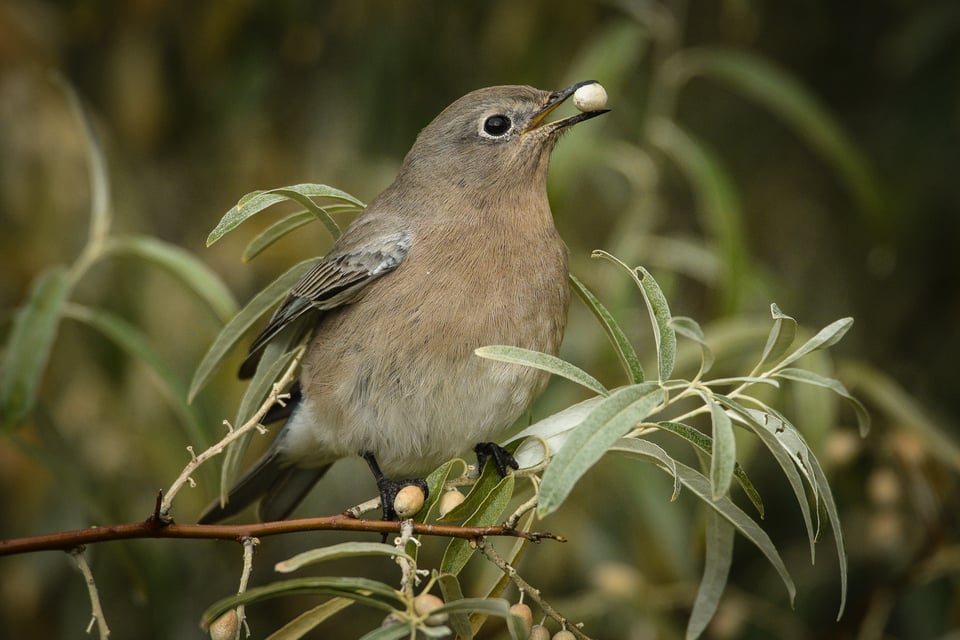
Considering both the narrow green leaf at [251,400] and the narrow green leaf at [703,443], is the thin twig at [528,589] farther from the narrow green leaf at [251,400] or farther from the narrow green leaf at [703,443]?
the narrow green leaf at [251,400]

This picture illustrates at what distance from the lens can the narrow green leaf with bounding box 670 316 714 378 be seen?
1568mm

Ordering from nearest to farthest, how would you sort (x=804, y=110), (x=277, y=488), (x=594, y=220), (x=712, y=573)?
(x=712, y=573), (x=277, y=488), (x=804, y=110), (x=594, y=220)

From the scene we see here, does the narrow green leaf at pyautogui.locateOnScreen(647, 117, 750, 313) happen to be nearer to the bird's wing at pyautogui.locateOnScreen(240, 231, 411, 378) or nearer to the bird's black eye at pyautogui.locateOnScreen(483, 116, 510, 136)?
the bird's black eye at pyautogui.locateOnScreen(483, 116, 510, 136)

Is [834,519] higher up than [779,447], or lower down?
lower down

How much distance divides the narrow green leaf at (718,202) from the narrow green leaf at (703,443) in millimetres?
1246

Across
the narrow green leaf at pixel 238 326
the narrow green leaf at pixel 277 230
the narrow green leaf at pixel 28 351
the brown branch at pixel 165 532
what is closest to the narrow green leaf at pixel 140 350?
the narrow green leaf at pixel 28 351

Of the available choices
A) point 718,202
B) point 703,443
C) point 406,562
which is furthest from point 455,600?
point 718,202

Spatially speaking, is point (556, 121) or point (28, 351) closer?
point (28, 351)

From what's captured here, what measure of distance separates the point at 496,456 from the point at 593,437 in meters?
0.78

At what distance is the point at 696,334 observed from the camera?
1592mm

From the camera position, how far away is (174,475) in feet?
11.1

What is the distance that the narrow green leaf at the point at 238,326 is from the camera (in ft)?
6.43

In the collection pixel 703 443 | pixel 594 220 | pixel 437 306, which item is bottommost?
pixel 703 443

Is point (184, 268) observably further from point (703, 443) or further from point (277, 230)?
point (703, 443)
